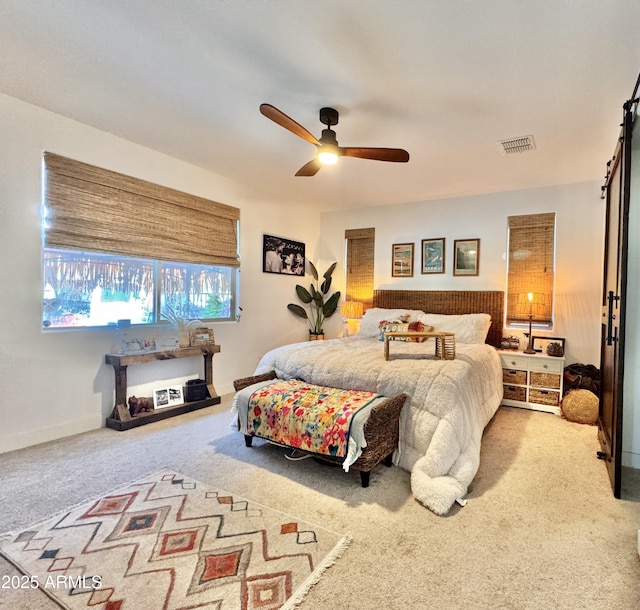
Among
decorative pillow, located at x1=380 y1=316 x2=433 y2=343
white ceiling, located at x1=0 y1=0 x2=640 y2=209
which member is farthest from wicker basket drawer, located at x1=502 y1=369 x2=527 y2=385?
white ceiling, located at x1=0 y1=0 x2=640 y2=209

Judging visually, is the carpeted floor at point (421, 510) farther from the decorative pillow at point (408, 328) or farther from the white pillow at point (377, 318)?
the white pillow at point (377, 318)

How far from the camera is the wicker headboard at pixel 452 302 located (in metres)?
4.56

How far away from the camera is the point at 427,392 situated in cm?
248

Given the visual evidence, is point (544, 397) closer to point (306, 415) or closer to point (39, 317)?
point (306, 415)

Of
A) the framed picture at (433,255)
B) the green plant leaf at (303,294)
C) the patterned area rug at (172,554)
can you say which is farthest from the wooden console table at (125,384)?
Result: the framed picture at (433,255)

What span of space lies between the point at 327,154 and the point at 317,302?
327cm

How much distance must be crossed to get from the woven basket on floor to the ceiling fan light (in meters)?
3.19

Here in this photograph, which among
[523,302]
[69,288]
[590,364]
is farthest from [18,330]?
[590,364]

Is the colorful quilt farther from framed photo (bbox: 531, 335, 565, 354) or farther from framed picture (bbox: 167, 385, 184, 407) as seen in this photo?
framed photo (bbox: 531, 335, 565, 354)

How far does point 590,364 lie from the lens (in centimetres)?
409

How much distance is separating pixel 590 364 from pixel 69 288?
536 cm

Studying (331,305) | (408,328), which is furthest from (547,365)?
(331,305)

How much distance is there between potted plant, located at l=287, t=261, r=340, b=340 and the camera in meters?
5.70

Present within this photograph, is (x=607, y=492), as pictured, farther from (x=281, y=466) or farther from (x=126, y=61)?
(x=126, y=61)
